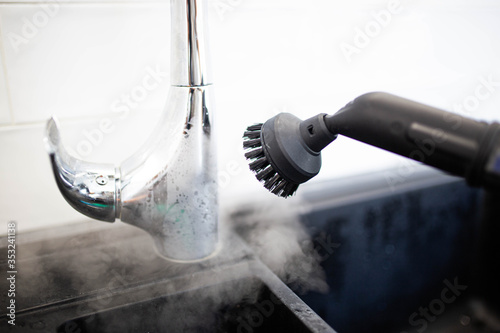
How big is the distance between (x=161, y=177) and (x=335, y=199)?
13.9 inches

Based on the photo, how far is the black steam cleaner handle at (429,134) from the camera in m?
0.27

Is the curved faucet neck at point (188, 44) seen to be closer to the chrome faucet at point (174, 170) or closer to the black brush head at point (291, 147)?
the chrome faucet at point (174, 170)

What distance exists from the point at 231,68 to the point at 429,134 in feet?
1.47

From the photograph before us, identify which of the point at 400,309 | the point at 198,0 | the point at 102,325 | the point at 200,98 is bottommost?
the point at 400,309

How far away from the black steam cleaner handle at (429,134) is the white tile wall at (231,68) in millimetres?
382

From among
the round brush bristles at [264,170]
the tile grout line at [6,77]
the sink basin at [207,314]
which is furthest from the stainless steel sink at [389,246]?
the tile grout line at [6,77]

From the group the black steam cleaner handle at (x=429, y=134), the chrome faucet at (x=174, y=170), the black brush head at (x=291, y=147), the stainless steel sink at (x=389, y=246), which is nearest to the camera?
the black steam cleaner handle at (x=429, y=134)

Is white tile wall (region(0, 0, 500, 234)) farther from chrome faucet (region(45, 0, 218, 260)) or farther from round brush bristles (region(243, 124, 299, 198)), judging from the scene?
round brush bristles (region(243, 124, 299, 198))

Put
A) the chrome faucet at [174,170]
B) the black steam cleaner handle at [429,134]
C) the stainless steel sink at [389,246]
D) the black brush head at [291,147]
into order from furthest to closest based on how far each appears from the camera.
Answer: the stainless steel sink at [389,246]
the chrome faucet at [174,170]
the black brush head at [291,147]
the black steam cleaner handle at [429,134]

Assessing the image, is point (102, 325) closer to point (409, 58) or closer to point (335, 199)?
point (335, 199)

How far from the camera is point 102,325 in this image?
0.49 metres

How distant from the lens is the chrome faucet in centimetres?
48

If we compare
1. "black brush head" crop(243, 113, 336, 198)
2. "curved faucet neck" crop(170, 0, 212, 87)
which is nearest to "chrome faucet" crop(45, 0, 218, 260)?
"curved faucet neck" crop(170, 0, 212, 87)

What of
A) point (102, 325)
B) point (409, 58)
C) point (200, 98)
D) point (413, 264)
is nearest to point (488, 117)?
point (409, 58)
